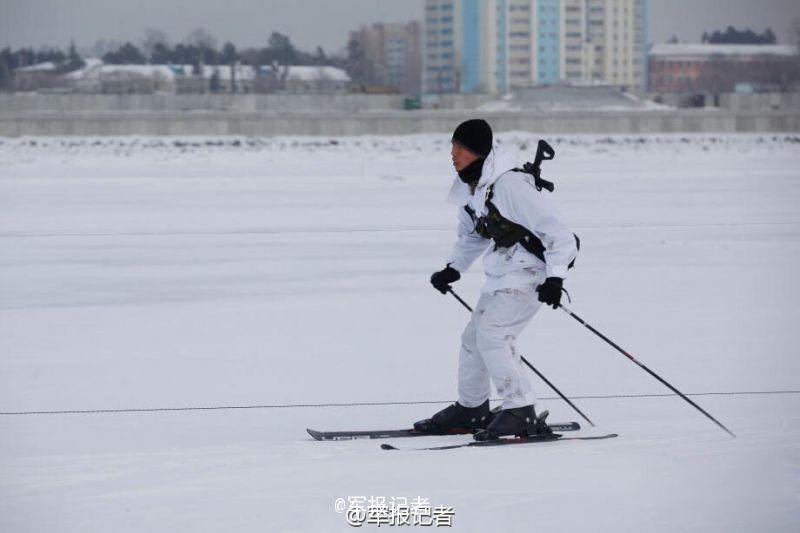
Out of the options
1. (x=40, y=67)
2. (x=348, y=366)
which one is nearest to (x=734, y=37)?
(x=40, y=67)

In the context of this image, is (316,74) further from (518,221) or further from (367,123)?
(518,221)

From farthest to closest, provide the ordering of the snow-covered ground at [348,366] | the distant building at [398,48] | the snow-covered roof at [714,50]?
the distant building at [398,48] → the snow-covered roof at [714,50] → the snow-covered ground at [348,366]

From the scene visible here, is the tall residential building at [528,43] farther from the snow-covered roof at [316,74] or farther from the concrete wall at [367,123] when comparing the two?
the concrete wall at [367,123]

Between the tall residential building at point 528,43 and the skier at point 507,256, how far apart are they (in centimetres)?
13837

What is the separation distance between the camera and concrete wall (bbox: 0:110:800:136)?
5212 cm

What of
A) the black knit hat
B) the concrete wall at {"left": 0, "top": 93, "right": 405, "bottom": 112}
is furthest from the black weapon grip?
the concrete wall at {"left": 0, "top": 93, "right": 405, "bottom": 112}

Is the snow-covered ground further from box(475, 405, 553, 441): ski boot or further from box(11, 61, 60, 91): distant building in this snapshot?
box(11, 61, 60, 91): distant building

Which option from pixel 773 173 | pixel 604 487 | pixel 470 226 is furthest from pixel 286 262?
pixel 773 173

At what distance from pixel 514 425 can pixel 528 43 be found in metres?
145

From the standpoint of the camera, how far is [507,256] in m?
5.54

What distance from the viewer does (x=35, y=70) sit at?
126250mm

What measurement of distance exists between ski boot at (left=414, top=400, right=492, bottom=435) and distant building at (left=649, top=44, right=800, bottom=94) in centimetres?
11694

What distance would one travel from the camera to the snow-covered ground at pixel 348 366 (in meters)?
4.84

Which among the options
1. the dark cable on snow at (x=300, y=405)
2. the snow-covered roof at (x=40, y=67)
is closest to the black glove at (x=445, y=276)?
the dark cable on snow at (x=300, y=405)
